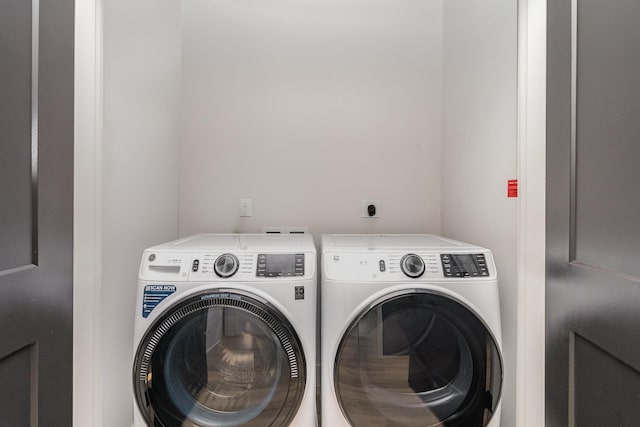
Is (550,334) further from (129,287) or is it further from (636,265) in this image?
(129,287)

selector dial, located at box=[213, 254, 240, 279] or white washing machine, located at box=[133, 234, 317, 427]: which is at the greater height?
selector dial, located at box=[213, 254, 240, 279]

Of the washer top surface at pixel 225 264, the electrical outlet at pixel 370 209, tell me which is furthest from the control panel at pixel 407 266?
the electrical outlet at pixel 370 209

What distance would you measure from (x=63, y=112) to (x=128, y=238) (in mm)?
642

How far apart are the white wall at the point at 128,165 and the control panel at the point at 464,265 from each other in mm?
1224

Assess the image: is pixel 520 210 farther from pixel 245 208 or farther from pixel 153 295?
pixel 245 208

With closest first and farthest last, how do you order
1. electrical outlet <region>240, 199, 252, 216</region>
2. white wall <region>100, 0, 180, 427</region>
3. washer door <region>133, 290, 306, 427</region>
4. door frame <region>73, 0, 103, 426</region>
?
door frame <region>73, 0, 103, 426</region>, washer door <region>133, 290, 306, 427</region>, white wall <region>100, 0, 180, 427</region>, electrical outlet <region>240, 199, 252, 216</region>

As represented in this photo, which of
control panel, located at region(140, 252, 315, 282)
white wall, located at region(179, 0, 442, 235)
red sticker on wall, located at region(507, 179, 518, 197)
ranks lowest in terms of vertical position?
control panel, located at region(140, 252, 315, 282)

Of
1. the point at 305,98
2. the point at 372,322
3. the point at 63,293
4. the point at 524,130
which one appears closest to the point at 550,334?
the point at 372,322

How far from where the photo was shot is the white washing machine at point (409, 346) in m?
1.08

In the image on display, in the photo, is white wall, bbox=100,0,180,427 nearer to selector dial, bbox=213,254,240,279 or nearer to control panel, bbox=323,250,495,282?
selector dial, bbox=213,254,240,279

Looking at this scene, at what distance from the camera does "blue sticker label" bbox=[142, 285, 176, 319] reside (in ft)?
3.51

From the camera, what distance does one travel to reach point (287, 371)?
107 centimetres

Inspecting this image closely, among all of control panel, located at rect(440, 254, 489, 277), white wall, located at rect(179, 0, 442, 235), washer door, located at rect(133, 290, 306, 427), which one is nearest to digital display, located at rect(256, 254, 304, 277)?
washer door, located at rect(133, 290, 306, 427)

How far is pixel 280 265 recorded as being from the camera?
3.74 feet
